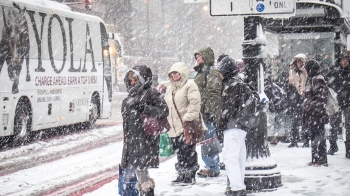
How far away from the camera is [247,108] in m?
7.63

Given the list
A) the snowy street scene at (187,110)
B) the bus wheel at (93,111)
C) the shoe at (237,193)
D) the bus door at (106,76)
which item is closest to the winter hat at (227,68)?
the snowy street scene at (187,110)

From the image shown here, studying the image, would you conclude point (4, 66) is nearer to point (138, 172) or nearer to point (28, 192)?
point (28, 192)

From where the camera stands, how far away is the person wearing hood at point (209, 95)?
9203 mm

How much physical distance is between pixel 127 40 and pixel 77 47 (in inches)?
1876

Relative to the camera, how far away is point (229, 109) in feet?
24.8

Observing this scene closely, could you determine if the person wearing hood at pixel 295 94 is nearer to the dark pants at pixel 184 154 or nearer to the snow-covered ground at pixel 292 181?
the snow-covered ground at pixel 292 181

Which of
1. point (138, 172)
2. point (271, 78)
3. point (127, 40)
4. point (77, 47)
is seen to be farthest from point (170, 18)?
point (138, 172)

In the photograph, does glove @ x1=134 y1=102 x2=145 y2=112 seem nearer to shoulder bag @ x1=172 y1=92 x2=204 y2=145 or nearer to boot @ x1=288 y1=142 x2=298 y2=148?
shoulder bag @ x1=172 y1=92 x2=204 y2=145

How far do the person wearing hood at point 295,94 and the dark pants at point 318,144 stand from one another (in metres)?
2.32

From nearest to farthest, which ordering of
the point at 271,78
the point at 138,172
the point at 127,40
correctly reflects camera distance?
the point at 138,172
the point at 271,78
the point at 127,40

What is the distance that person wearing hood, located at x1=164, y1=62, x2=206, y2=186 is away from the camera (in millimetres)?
8508

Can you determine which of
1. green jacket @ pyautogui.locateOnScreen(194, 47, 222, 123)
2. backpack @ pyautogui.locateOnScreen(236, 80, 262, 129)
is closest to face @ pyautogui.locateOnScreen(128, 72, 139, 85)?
backpack @ pyautogui.locateOnScreen(236, 80, 262, 129)

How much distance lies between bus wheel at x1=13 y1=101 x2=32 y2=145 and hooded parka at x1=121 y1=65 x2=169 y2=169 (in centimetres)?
841

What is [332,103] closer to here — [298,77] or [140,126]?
[298,77]
